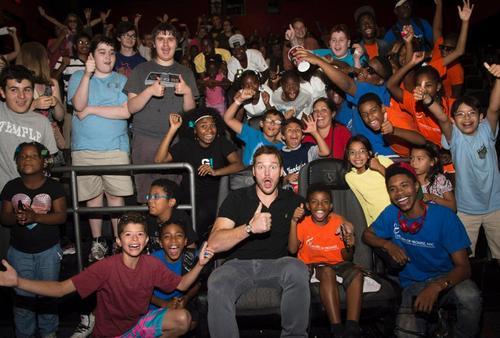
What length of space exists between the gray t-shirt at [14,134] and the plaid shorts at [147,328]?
5.84 ft

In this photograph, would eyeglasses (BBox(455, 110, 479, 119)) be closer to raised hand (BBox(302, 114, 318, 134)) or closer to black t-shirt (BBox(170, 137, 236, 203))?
raised hand (BBox(302, 114, 318, 134))

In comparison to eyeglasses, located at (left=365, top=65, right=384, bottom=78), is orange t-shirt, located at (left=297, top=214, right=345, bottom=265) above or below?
below

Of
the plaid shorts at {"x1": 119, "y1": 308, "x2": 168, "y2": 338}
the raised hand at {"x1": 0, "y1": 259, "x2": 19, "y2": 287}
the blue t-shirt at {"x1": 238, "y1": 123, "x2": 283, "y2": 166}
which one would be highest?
the blue t-shirt at {"x1": 238, "y1": 123, "x2": 283, "y2": 166}

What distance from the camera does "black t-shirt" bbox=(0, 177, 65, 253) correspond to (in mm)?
3764

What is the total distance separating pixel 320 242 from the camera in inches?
152

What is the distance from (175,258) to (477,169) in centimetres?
263

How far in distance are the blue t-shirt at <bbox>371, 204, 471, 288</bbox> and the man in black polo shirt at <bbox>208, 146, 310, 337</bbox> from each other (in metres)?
0.88

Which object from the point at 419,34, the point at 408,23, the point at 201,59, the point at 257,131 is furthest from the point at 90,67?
the point at 419,34

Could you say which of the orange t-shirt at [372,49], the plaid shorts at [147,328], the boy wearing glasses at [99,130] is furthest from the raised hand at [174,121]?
the orange t-shirt at [372,49]

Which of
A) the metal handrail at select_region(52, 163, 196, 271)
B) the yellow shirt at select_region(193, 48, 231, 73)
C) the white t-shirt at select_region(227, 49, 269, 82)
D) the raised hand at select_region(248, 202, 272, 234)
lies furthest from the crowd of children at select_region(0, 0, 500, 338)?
the yellow shirt at select_region(193, 48, 231, 73)

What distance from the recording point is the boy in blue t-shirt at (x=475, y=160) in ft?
13.0

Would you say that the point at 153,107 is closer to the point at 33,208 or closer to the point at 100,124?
the point at 100,124

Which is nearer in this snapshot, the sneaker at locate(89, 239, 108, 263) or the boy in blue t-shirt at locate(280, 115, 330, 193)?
the sneaker at locate(89, 239, 108, 263)

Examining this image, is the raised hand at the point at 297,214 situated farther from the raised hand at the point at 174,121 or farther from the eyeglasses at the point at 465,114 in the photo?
the eyeglasses at the point at 465,114
